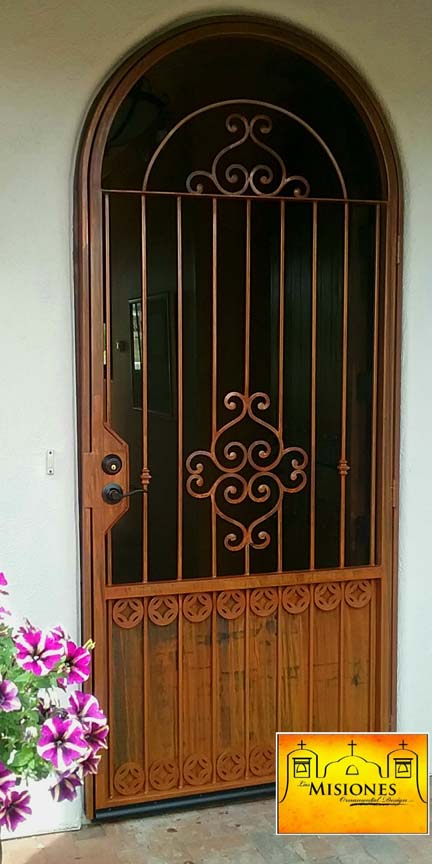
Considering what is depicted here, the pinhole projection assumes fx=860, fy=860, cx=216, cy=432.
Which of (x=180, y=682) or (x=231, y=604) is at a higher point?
(x=231, y=604)

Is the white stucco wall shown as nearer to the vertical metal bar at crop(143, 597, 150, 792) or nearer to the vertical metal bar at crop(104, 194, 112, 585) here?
the vertical metal bar at crop(104, 194, 112, 585)

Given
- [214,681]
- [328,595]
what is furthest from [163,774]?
[328,595]

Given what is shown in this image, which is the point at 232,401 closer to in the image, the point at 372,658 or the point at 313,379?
the point at 313,379

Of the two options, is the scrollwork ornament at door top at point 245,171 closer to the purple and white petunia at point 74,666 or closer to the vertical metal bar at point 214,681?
the vertical metal bar at point 214,681

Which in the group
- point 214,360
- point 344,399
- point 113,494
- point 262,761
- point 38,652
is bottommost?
point 262,761

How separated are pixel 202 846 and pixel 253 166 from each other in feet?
6.33

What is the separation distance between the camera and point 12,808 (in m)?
1.53

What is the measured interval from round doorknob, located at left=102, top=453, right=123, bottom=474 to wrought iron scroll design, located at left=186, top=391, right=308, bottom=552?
0.20 metres

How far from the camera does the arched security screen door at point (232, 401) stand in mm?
2434

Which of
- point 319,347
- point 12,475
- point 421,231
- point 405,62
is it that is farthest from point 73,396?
point 405,62

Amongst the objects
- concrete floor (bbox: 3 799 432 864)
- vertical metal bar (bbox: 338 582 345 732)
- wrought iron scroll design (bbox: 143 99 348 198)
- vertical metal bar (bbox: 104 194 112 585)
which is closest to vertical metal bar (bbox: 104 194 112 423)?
vertical metal bar (bbox: 104 194 112 585)

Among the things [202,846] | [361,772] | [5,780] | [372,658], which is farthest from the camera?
[372,658]

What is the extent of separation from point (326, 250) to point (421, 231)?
305mm

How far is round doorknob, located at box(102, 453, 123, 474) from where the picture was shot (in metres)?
2.44
